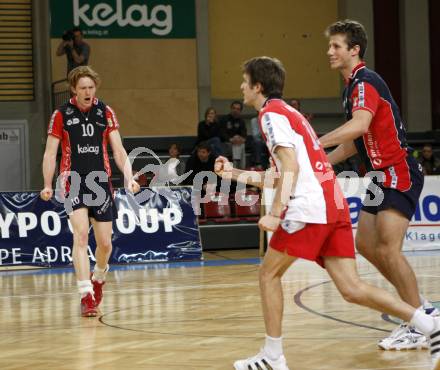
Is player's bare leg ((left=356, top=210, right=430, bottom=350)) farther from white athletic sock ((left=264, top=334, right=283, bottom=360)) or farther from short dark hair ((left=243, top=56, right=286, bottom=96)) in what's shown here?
short dark hair ((left=243, top=56, right=286, bottom=96))

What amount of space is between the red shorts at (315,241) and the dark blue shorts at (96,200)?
3269 mm

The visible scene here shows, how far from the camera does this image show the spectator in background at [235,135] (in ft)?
58.1

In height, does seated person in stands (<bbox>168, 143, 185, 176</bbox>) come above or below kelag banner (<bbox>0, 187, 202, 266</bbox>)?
above

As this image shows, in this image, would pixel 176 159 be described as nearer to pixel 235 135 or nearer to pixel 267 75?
pixel 235 135

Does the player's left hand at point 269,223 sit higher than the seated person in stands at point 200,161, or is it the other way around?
the seated person in stands at point 200,161

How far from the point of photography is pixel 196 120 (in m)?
21.7

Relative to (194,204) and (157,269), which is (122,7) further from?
(157,269)

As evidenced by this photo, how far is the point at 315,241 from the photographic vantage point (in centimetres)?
504

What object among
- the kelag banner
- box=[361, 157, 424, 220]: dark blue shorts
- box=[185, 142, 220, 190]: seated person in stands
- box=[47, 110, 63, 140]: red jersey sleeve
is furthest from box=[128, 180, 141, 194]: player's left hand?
box=[185, 142, 220, 190]: seated person in stands

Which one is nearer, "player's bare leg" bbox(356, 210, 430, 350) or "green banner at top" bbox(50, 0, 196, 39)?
"player's bare leg" bbox(356, 210, 430, 350)

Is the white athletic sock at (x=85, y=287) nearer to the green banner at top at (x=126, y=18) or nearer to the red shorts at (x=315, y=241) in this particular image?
the red shorts at (x=315, y=241)

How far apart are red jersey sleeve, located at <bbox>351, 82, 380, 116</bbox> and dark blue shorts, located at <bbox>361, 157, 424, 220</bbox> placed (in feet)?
1.65

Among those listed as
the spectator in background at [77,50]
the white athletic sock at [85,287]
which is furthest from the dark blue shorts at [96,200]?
A: the spectator in background at [77,50]

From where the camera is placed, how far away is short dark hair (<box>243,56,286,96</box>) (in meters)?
5.12
